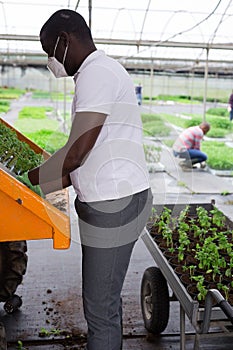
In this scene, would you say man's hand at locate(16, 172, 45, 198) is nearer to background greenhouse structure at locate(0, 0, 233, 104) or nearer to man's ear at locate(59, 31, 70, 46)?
man's ear at locate(59, 31, 70, 46)

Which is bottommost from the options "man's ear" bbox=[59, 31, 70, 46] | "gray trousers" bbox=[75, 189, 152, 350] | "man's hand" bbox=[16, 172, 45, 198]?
"gray trousers" bbox=[75, 189, 152, 350]

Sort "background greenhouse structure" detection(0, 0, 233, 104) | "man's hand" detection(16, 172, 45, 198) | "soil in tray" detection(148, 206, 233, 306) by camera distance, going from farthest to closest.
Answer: "background greenhouse structure" detection(0, 0, 233, 104), "soil in tray" detection(148, 206, 233, 306), "man's hand" detection(16, 172, 45, 198)

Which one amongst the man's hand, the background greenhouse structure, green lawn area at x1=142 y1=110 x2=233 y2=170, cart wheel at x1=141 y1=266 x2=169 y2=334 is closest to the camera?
the man's hand

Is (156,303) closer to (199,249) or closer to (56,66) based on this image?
(199,249)

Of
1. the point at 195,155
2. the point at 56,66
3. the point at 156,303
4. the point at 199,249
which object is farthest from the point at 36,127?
the point at 56,66

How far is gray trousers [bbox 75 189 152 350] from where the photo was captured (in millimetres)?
2109

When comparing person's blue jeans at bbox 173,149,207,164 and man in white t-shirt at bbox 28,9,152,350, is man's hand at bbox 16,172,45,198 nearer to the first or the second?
man in white t-shirt at bbox 28,9,152,350

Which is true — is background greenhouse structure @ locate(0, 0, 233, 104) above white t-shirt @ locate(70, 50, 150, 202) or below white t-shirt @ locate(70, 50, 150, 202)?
above

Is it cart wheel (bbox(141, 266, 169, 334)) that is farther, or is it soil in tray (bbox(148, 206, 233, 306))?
cart wheel (bbox(141, 266, 169, 334))

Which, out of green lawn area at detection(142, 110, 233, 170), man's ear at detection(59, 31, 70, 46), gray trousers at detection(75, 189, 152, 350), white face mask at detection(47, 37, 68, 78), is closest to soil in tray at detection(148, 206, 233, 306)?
gray trousers at detection(75, 189, 152, 350)

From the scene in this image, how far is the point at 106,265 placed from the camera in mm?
2131

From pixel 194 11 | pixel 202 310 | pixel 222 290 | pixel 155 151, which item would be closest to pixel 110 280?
pixel 202 310

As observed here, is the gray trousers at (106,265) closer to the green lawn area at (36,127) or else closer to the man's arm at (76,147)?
the man's arm at (76,147)

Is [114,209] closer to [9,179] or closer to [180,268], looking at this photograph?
[9,179]
